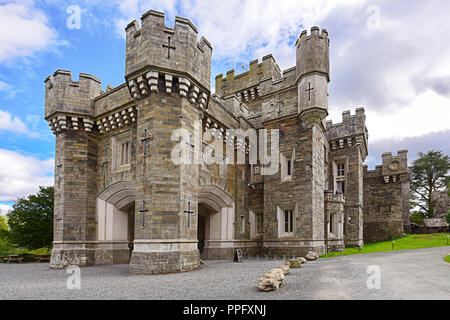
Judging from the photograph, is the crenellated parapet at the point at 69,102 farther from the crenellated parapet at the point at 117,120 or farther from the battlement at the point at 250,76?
the battlement at the point at 250,76

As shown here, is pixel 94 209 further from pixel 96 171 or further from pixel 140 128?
pixel 140 128

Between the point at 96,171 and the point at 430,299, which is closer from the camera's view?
the point at 430,299

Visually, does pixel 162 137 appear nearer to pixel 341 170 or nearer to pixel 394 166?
pixel 341 170

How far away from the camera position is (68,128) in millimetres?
16484

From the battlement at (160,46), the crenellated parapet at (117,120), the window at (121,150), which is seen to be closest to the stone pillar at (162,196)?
the battlement at (160,46)

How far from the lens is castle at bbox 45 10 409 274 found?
12.6 meters

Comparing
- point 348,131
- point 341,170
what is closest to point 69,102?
point 348,131

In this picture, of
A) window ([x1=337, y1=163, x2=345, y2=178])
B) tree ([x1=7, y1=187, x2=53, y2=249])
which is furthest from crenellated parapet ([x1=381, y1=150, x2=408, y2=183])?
tree ([x1=7, y1=187, x2=53, y2=249])

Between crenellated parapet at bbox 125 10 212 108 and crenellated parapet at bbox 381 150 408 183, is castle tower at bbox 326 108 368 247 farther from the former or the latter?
crenellated parapet at bbox 125 10 212 108

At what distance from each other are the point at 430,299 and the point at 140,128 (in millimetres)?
11606
